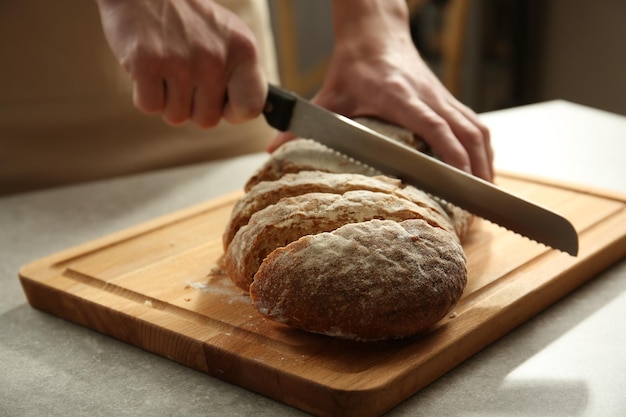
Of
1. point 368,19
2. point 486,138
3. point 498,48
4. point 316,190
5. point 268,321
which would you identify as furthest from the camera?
point 498,48

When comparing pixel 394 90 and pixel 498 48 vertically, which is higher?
pixel 394 90

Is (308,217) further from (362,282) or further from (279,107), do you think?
(279,107)

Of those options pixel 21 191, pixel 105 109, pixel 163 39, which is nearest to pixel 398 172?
pixel 163 39

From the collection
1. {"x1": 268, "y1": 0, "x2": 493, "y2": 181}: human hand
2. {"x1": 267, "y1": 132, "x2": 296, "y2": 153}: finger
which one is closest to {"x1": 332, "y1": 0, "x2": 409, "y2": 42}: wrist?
{"x1": 268, "y1": 0, "x2": 493, "y2": 181}: human hand

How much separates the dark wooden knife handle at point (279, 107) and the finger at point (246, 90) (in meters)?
0.02

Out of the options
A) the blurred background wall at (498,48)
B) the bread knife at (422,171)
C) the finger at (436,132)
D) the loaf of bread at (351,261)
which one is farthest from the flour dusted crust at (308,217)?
the blurred background wall at (498,48)

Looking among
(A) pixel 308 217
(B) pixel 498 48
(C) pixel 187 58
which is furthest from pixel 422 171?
(B) pixel 498 48

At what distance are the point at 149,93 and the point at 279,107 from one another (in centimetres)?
25

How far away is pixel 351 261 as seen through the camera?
1.11 metres

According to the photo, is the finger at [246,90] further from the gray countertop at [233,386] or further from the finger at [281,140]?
the gray countertop at [233,386]

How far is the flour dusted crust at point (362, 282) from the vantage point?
1087mm

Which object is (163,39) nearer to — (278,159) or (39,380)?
(278,159)

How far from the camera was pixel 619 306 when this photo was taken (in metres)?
1.31

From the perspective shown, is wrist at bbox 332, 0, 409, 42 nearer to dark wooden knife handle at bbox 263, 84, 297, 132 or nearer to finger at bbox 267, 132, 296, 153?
finger at bbox 267, 132, 296, 153
